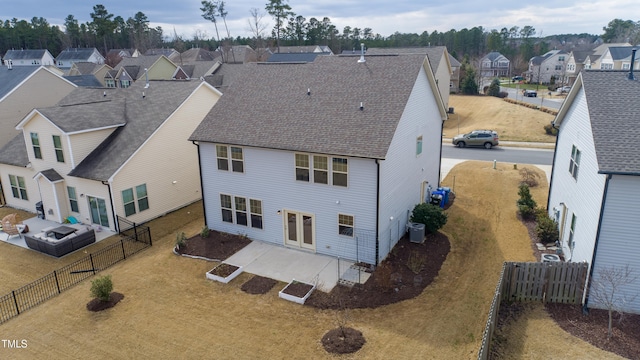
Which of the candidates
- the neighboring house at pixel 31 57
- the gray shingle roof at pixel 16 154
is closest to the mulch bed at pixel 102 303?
the gray shingle roof at pixel 16 154

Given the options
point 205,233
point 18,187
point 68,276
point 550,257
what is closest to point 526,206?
point 550,257

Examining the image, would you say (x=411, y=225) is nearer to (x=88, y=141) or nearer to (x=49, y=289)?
(x=49, y=289)

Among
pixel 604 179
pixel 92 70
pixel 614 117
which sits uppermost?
pixel 92 70

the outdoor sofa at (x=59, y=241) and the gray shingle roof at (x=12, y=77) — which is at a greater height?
the gray shingle roof at (x=12, y=77)

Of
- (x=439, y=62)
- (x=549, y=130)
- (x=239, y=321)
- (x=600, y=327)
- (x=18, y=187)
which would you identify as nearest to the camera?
(x=600, y=327)

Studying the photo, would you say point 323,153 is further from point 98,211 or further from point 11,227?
point 11,227

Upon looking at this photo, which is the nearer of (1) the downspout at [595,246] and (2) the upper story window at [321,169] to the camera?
(1) the downspout at [595,246]

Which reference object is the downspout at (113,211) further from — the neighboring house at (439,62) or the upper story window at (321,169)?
the neighboring house at (439,62)
